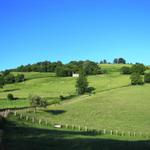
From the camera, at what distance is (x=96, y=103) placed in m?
84.4

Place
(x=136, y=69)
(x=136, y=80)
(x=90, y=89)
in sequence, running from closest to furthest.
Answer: (x=90, y=89) < (x=136, y=80) < (x=136, y=69)

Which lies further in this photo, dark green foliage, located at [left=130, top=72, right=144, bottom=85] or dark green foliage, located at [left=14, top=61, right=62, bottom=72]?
dark green foliage, located at [left=14, top=61, right=62, bottom=72]

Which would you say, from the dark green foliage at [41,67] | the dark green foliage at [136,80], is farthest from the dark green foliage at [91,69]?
the dark green foliage at [136,80]

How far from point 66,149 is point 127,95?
264 ft

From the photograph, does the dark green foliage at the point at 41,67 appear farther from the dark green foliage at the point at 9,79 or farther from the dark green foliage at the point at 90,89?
the dark green foliage at the point at 90,89

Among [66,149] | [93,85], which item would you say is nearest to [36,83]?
[93,85]

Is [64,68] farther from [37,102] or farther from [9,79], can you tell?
[37,102]

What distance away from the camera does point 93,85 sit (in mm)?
119875

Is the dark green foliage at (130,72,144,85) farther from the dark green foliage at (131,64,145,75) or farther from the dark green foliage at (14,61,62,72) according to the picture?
the dark green foliage at (14,61,62,72)

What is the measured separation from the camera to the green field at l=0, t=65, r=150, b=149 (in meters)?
55.4

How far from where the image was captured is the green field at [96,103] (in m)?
55.4

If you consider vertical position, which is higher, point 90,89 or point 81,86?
point 81,86

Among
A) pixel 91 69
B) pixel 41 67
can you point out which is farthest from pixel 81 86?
pixel 41 67

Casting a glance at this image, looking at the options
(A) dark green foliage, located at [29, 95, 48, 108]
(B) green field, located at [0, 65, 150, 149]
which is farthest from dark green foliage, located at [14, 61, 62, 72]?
(A) dark green foliage, located at [29, 95, 48, 108]
